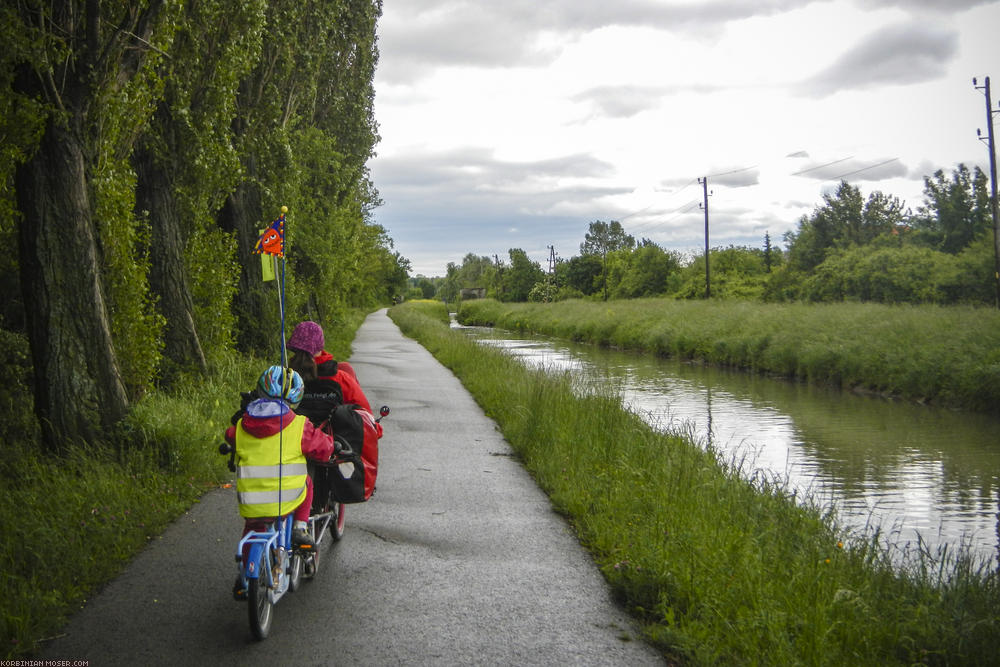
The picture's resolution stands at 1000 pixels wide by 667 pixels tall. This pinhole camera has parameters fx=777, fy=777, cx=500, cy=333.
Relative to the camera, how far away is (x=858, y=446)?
12805 millimetres

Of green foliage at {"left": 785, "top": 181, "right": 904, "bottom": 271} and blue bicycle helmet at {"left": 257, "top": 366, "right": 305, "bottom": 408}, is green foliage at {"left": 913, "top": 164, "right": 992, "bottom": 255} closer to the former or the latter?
green foliage at {"left": 785, "top": 181, "right": 904, "bottom": 271}

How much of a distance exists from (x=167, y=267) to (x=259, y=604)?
320 inches

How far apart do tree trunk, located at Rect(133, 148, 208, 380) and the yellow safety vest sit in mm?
7273

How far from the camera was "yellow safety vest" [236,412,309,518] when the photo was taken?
405 cm

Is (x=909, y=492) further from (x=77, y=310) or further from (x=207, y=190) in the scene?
(x=207, y=190)

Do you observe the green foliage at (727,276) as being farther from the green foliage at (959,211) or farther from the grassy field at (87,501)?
the grassy field at (87,501)

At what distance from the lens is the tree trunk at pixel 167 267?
10773mm

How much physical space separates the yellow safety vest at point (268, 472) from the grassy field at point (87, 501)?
125 cm

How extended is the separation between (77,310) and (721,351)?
23954 mm

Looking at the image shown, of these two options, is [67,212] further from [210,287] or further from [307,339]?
[210,287]

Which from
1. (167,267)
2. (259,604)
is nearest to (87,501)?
(259,604)

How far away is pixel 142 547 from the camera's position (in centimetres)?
548

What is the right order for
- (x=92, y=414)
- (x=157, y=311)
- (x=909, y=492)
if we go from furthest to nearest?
(x=157, y=311) < (x=909, y=492) < (x=92, y=414)

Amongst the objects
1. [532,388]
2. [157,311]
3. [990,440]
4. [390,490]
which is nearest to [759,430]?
[990,440]
